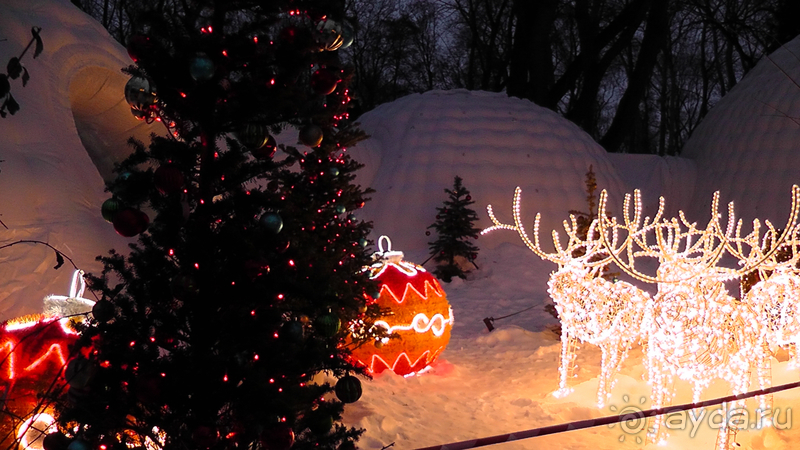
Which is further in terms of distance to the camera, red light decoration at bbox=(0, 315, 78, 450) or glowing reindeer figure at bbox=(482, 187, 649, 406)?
glowing reindeer figure at bbox=(482, 187, 649, 406)

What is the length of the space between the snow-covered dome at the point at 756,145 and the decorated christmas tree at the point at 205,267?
11.2 meters

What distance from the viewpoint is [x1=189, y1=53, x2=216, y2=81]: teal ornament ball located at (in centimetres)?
234

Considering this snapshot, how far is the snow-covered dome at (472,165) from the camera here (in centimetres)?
1205

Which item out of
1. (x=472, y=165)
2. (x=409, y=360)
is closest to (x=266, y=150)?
(x=409, y=360)

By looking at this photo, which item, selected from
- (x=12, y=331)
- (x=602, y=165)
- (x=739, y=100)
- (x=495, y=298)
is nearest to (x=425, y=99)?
(x=602, y=165)

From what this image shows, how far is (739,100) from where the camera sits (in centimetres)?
1353

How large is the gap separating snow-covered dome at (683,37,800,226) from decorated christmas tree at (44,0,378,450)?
11178 millimetres

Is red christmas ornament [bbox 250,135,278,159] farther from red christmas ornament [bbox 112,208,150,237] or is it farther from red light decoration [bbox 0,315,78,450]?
red light decoration [bbox 0,315,78,450]

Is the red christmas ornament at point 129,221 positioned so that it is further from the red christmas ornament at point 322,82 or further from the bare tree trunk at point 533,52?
the bare tree trunk at point 533,52

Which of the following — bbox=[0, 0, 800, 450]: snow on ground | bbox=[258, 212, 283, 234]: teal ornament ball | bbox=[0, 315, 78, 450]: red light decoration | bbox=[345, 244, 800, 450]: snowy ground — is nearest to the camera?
bbox=[258, 212, 283, 234]: teal ornament ball

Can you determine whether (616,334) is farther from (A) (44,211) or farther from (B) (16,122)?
(B) (16,122)

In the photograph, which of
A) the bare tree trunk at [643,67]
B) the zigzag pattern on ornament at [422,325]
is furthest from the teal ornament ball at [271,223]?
the bare tree trunk at [643,67]

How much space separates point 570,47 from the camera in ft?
82.1

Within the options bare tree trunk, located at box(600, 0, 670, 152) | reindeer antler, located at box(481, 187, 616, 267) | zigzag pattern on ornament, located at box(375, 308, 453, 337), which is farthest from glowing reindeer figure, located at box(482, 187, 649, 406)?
bare tree trunk, located at box(600, 0, 670, 152)
